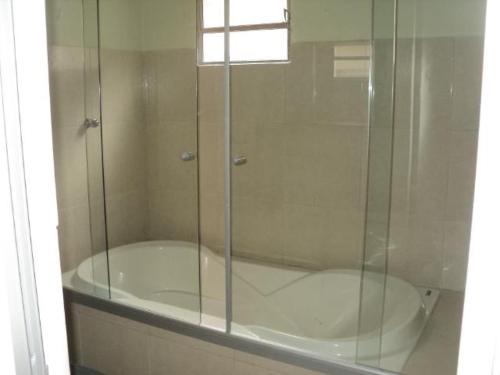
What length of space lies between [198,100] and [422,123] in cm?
121

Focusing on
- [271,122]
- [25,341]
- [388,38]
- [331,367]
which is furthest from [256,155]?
[25,341]

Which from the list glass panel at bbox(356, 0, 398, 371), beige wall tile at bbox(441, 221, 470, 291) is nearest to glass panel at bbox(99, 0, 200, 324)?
glass panel at bbox(356, 0, 398, 371)

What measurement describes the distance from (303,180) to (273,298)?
0.63m

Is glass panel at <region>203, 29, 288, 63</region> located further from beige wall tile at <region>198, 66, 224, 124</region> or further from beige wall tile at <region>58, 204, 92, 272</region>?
beige wall tile at <region>58, 204, 92, 272</region>

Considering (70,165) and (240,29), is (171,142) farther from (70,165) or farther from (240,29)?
(240,29)

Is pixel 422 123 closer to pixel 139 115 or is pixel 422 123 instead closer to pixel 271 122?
pixel 271 122

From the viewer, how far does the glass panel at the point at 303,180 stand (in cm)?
237

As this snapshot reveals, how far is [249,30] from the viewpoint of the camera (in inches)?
105

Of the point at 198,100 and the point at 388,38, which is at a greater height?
the point at 388,38

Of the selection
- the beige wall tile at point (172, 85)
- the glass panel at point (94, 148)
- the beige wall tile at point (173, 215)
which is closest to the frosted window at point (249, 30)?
the beige wall tile at point (172, 85)

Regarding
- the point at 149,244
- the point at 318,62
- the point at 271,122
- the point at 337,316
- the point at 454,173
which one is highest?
the point at 318,62

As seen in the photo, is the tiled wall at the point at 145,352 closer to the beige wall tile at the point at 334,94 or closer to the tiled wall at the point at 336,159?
the tiled wall at the point at 336,159

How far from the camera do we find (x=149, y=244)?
114 inches

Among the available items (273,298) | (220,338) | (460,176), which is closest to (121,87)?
(273,298)
